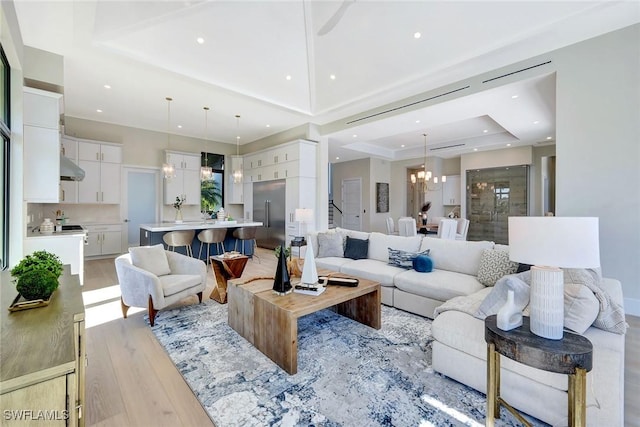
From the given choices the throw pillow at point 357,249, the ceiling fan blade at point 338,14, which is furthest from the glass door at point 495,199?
the ceiling fan blade at point 338,14

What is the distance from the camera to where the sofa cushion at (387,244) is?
13.0ft

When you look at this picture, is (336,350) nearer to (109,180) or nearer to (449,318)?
(449,318)

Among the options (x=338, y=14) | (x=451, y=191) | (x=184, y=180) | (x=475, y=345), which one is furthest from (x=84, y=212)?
(x=451, y=191)

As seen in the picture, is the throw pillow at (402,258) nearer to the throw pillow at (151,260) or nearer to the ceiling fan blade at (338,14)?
the ceiling fan blade at (338,14)

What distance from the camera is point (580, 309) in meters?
1.66

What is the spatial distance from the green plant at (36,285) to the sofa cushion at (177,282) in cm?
151

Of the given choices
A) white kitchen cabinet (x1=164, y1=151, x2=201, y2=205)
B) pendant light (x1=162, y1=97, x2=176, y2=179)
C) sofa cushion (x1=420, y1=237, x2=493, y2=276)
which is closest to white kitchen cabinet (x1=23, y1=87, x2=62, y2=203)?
pendant light (x1=162, y1=97, x2=176, y2=179)

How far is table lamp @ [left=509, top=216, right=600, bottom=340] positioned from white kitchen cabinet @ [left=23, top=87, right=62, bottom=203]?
205 inches

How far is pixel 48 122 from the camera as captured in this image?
368cm

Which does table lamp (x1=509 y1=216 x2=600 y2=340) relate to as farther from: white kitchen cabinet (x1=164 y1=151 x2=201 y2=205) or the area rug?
white kitchen cabinet (x1=164 y1=151 x2=201 y2=205)

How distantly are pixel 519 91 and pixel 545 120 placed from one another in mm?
2046

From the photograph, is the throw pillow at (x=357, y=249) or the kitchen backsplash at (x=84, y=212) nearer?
the throw pillow at (x=357, y=249)

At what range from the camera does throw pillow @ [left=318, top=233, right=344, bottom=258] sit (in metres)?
4.55

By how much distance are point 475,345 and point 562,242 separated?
91 centimetres
